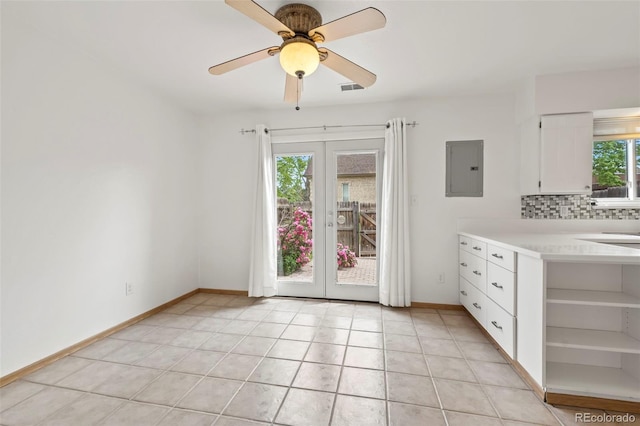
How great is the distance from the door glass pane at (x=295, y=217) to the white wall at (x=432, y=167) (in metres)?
0.40

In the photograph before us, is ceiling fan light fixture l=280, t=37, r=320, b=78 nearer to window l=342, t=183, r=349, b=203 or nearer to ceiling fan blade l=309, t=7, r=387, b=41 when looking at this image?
ceiling fan blade l=309, t=7, r=387, b=41

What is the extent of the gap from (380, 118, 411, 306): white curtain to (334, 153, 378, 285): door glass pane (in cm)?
26

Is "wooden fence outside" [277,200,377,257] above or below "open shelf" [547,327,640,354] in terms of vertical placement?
above

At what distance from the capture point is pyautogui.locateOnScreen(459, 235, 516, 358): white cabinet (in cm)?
193

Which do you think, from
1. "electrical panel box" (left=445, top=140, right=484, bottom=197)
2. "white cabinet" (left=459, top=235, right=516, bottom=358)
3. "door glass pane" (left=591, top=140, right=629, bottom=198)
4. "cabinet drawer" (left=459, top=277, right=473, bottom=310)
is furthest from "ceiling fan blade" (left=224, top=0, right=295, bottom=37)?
"door glass pane" (left=591, top=140, right=629, bottom=198)

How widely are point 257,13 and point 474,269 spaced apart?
2.63 meters

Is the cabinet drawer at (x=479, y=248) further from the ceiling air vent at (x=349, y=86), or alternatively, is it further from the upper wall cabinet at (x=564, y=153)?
the ceiling air vent at (x=349, y=86)

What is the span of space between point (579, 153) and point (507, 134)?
644mm

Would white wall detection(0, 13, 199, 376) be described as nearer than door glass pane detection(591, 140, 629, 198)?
Yes

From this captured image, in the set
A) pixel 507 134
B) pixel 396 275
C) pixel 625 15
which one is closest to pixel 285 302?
pixel 396 275

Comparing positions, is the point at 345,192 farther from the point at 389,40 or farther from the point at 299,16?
the point at 299,16

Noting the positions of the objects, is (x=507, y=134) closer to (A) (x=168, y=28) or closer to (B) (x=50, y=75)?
(A) (x=168, y=28)

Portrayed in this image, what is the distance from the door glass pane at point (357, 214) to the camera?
336 centimetres

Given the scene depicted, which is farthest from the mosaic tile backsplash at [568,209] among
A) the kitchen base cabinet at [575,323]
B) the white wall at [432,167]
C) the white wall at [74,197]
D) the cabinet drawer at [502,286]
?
the white wall at [74,197]
